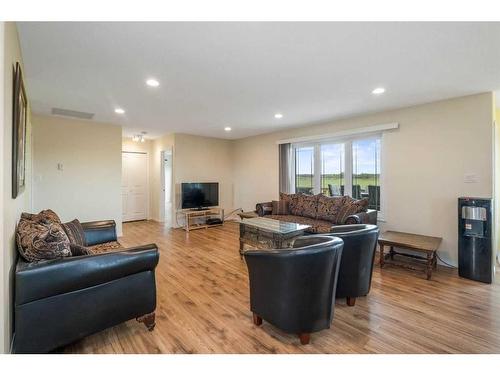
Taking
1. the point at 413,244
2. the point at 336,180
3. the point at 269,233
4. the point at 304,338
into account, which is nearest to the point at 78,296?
the point at 304,338

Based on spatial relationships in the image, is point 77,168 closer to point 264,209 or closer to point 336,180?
point 264,209

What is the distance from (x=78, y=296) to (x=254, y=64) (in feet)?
8.17

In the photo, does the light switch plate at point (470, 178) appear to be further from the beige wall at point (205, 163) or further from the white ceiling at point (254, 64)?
the beige wall at point (205, 163)

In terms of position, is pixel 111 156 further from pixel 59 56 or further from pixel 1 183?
pixel 1 183

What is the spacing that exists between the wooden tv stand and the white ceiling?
2763 mm

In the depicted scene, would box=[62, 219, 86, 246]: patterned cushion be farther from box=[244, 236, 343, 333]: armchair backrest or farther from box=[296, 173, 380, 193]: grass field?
box=[296, 173, 380, 193]: grass field

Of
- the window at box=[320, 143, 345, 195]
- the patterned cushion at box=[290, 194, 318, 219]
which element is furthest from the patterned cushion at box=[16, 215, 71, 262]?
the window at box=[320, 143, 345, 195]

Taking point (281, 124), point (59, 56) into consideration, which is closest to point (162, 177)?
point (281, 124)

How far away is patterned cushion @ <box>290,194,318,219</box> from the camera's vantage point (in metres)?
4.64

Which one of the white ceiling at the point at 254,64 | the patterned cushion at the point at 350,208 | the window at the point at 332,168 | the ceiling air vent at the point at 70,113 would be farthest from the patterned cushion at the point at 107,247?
the window at the point at 332,168

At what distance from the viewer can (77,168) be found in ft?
15.6

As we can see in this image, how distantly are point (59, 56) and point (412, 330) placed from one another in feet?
13.2
